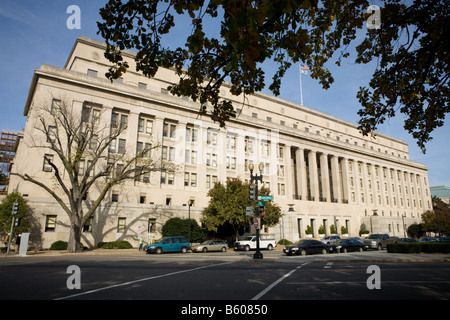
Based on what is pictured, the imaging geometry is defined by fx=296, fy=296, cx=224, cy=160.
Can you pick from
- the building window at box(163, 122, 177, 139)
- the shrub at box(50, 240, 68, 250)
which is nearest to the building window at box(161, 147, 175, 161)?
the building window at box(163, 122, 177, 139)

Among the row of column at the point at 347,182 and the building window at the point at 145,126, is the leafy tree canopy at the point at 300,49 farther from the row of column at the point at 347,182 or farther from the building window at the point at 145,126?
the row of column at the point at 347,182

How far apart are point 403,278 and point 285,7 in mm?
10693

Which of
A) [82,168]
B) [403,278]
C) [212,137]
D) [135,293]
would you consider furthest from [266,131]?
[135,293]

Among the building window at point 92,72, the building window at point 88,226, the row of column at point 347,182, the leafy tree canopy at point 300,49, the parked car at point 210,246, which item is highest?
the building window at point 92,72

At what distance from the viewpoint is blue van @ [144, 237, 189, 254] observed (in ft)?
95.3

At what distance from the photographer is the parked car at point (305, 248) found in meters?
25.6

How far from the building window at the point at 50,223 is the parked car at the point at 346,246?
2917 cm

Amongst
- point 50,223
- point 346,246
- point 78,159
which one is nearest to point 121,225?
point 50,223

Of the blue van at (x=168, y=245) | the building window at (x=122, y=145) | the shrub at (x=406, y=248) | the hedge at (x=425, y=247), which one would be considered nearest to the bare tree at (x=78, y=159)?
the building window at (x=122, y=145)

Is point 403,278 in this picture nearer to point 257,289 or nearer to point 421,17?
point 257,289

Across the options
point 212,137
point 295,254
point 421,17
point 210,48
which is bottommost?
point 295,254

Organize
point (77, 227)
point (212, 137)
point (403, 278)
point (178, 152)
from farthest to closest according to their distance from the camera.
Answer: point (212, 137) → point (178, 152) → point (77, 227) → point (403, 278)

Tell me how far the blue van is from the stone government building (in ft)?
20.7

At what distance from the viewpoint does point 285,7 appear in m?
3.74
